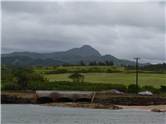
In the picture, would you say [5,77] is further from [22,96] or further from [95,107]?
[95,107]

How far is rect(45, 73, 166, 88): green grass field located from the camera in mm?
116294

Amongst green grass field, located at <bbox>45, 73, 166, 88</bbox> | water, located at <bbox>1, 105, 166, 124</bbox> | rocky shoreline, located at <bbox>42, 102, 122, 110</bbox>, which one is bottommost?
rocky shoreline, located at <bbox>42, 102, 122, 110</bbox>

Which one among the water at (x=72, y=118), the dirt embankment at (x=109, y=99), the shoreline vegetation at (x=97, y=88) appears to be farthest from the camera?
the shoreline vegetation at (x=97, y=88)

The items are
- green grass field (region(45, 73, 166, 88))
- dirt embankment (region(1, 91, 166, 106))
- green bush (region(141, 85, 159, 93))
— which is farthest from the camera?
green grass field (region(45, 73, 166, 88))

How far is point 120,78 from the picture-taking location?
124m

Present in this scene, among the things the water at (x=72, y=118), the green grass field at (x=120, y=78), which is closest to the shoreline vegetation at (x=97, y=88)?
the green grass field at (x=120, y=78)

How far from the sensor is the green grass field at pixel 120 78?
116 metres

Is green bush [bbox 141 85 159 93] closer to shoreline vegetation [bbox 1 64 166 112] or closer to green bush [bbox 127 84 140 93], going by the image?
shoreline vegetation [bbox 1 64 166 112]

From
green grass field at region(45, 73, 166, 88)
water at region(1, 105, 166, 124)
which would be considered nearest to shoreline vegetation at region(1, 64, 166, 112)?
green grass field at region(45, 73, 166, 88)

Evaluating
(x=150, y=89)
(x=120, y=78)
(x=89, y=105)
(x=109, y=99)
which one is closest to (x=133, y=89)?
(x=150, y=89)

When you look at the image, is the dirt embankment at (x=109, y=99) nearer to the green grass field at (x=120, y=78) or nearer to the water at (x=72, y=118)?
the water at (x=72, y=118)

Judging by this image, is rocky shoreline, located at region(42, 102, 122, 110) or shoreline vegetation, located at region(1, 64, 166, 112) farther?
shoreline vegetation, located at region(1, 64, 166, 112)

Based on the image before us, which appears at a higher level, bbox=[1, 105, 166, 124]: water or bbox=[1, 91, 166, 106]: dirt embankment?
bbox=[1, 105, 166, 124]: water

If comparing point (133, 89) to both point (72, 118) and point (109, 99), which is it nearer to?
point (109, 99)
